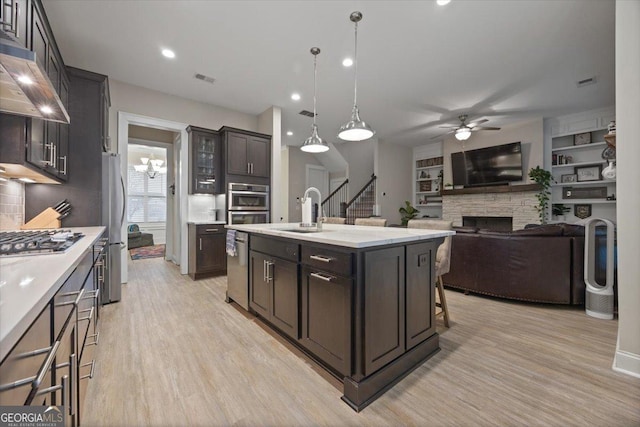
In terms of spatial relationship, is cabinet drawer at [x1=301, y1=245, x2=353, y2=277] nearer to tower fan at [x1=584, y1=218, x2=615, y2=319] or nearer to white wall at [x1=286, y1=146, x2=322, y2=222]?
tower fan at [x1=584, y1=218, x2=615, y2=319]

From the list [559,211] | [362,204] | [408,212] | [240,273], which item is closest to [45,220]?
[240,273]

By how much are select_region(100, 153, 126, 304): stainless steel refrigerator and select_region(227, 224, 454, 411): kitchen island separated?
2.15m

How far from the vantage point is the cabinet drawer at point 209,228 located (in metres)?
4.37

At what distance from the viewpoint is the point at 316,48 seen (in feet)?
10.6

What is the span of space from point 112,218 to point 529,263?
4950 millimetres

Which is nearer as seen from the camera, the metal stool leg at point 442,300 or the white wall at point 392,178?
the metal stool leg at point 442,300

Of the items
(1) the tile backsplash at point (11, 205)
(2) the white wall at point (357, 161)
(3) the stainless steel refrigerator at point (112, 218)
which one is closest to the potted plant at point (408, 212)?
(2) the white wall at point (357, 161)

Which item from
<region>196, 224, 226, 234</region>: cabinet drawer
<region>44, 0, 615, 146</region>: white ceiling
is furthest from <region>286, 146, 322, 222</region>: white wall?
<region>196, 224, 226, 234</region>: cabinet drawer

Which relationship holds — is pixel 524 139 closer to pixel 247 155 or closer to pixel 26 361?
pixel 247 155

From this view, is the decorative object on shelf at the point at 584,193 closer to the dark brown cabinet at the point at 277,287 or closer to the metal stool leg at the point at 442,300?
the metal stool leg at the point at 442,300

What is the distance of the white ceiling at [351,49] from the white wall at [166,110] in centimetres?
16

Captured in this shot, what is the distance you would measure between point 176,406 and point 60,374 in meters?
0.86

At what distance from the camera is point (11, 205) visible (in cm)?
243

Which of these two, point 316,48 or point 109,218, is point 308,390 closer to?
point 109,218
